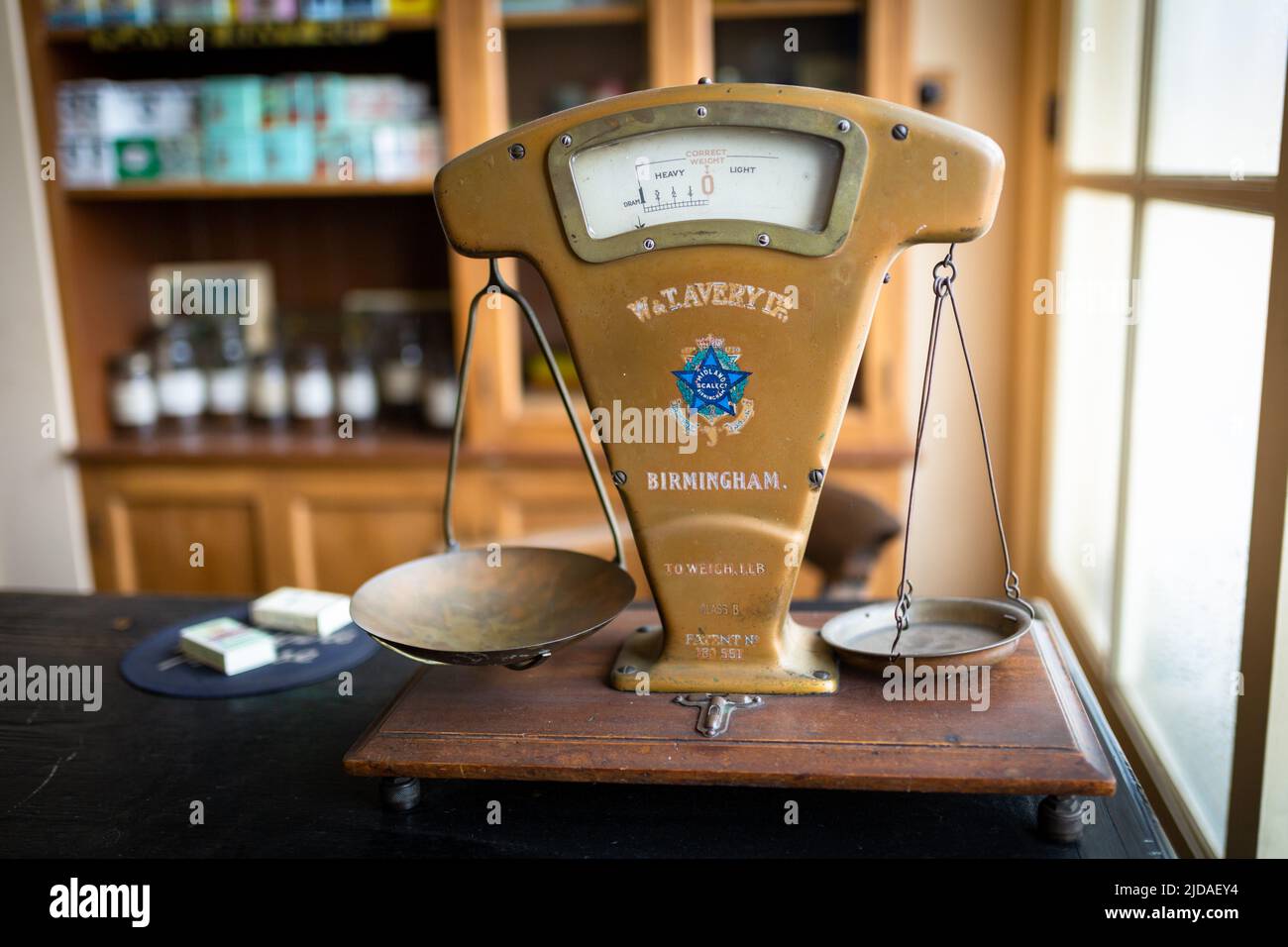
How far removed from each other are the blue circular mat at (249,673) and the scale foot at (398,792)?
33 cm

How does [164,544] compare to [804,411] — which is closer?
[804,411]

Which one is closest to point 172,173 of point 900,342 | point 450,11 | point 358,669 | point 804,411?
point 450,11

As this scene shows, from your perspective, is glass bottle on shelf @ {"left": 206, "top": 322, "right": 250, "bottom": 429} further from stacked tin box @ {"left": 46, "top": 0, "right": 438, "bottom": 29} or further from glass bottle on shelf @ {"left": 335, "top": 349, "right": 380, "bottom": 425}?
stacked tin box @ {"left": 46, "top": 0, "right": 438, "bottom": 29}

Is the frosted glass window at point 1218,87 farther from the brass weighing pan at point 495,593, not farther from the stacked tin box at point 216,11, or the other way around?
the stacked tin box at point 216,11

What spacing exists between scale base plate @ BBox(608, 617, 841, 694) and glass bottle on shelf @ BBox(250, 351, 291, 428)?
2163 mm

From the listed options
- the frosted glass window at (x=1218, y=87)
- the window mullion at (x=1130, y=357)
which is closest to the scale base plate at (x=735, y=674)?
the frosted glass window at (x=1218, y=87)

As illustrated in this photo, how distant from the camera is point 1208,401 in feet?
5.50

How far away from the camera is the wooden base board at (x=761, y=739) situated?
103cm

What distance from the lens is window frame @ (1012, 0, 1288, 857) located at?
132cm

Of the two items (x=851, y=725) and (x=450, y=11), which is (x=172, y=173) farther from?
(x=851, y=725)

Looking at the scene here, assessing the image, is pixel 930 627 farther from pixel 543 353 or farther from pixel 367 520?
pixel 367 520

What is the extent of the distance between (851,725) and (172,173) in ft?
8.17

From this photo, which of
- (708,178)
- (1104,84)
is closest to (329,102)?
(1104,84)

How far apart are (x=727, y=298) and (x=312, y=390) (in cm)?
220
